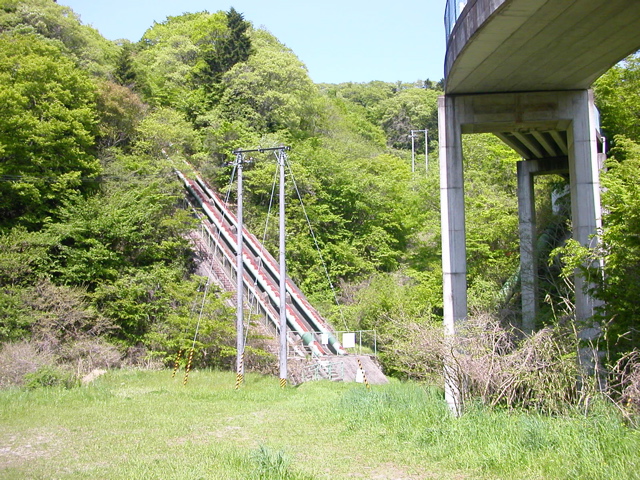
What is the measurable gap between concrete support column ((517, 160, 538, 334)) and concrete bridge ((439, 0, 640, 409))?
15.2 feet

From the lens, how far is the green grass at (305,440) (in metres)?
7.69

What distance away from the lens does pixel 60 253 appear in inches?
1011

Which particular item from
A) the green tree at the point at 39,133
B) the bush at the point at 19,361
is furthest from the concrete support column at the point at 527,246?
the green tree at the point at 39,133

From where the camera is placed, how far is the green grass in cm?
769

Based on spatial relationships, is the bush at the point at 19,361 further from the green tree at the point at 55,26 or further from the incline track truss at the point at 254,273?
the green tree at the point at 55,26

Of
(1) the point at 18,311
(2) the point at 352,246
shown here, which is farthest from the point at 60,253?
(2) the point at 352,246

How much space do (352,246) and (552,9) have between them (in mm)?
25467

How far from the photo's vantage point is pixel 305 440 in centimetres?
1018

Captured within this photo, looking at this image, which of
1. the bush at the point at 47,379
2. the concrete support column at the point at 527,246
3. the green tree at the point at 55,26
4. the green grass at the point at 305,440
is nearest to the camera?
the green grass at the point at 305,440

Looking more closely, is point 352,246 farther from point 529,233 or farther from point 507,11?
point 507,11

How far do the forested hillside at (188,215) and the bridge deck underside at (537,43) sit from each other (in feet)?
10.7

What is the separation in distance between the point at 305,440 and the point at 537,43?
916cm

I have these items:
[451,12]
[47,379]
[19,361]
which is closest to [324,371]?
[47,379]

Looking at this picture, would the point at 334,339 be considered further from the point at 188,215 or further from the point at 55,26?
the point at 55,26
